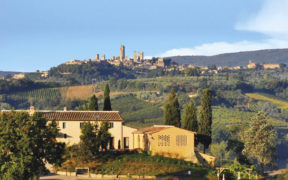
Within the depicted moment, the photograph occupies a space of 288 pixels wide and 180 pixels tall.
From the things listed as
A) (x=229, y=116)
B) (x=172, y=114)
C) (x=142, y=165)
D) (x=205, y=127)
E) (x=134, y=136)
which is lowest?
(x=229, y=116)

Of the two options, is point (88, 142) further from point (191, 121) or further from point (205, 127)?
point (205, 127)

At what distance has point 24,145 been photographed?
48062 mm

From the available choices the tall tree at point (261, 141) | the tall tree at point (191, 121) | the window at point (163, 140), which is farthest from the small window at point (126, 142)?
the tall tree at point (261, 141)

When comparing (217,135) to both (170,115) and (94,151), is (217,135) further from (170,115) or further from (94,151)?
(94,151)

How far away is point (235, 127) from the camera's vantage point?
91.4 meters

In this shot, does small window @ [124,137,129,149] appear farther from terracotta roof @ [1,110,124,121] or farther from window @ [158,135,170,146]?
window @ [158,135,170,146]

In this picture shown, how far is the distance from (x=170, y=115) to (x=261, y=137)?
12892mm

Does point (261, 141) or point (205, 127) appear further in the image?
point (205, 127)

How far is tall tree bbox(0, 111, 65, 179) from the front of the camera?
4712 centimetres

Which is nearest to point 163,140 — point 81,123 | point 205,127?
point 205,127

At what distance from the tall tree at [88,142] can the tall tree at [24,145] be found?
1307 centimetres

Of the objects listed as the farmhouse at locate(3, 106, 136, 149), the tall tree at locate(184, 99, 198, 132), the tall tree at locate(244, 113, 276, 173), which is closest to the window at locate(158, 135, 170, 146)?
the farmhouse at locate(3, 106, 136, 149)

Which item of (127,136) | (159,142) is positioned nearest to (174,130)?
(159,142)

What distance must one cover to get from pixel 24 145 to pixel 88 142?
17297 mm
